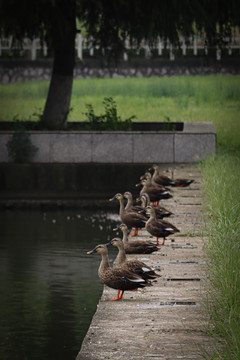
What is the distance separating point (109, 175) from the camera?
2172 cm

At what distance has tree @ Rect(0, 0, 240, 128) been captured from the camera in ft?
71.6

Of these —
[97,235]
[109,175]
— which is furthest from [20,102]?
[97,235]

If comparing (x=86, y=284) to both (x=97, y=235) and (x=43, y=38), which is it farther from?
(x=43, y=38)

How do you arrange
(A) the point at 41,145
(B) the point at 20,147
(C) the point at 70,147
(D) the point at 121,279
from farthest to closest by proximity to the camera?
(C) the point at 70,147
(A) the point at 41,145
(B) the point at 20,147
(D) the point at 121,279

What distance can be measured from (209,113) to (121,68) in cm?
1291

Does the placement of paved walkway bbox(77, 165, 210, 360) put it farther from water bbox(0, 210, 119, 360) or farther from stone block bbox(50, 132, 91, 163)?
stone block bbox(50, 132, 91, 163)

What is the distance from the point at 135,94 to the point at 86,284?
32658 mm

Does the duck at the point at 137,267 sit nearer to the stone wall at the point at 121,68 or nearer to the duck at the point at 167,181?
the duck at the point at 167,181

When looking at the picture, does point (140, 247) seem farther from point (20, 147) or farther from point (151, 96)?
point (151, 96)

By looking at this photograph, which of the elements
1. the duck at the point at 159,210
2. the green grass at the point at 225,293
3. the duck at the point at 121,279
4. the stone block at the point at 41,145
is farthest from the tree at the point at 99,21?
the duck at the point at 121,279

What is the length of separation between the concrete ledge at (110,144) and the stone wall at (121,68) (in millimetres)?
25896

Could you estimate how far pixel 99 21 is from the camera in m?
25.2

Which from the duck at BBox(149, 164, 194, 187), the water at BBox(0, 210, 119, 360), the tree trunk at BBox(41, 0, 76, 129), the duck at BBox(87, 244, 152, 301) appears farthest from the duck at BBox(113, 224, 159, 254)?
the tree trunk at BBox(41, 0, 76, 129)

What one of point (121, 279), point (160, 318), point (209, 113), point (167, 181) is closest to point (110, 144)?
point (167, 181)
